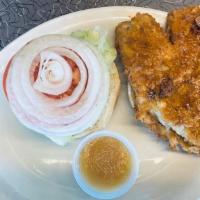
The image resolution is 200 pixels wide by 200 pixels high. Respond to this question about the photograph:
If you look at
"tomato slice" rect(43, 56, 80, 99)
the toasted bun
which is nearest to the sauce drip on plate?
the toasted bun

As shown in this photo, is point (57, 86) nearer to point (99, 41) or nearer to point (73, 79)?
point (73, 79)

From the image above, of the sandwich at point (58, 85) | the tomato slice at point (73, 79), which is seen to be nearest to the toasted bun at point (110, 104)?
the sandwich at point (58, 85)

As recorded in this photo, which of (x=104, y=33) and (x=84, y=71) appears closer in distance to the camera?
(x=84, y=71)

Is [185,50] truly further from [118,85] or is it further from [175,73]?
[118,85]

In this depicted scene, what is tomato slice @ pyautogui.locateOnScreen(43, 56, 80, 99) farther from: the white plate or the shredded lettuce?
the white plate

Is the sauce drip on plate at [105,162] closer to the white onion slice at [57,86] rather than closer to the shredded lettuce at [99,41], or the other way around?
the white onion slice at [57,86]

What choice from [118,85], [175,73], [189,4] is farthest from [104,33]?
[189,4]
